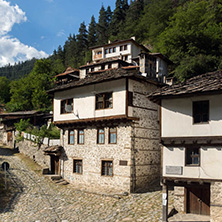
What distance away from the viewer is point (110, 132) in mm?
19281

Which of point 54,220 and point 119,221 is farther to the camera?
point 54,220

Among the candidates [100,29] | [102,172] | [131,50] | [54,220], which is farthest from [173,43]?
[100,29]

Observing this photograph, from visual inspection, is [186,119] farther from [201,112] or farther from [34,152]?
[34,152]

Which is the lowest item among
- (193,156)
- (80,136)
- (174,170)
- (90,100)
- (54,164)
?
(54,164)

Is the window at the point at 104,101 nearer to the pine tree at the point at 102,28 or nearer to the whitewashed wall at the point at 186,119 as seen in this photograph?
the whitewashed wall at the point at 186,119

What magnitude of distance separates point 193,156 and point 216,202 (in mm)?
2240

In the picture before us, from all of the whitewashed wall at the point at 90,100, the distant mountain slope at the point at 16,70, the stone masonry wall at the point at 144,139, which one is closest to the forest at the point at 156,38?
the stone masonry wall at the point at 144,139

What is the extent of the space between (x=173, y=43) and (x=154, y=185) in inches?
975

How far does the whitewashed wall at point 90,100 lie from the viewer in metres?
18.4

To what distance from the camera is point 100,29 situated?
8281 cm

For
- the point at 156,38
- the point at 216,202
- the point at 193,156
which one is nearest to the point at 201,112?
the point at 193,156

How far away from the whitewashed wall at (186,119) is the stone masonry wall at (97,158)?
5.31 m

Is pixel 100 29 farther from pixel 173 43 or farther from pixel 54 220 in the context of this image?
pixel 54 220

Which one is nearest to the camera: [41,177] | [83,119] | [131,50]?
[83,119]
